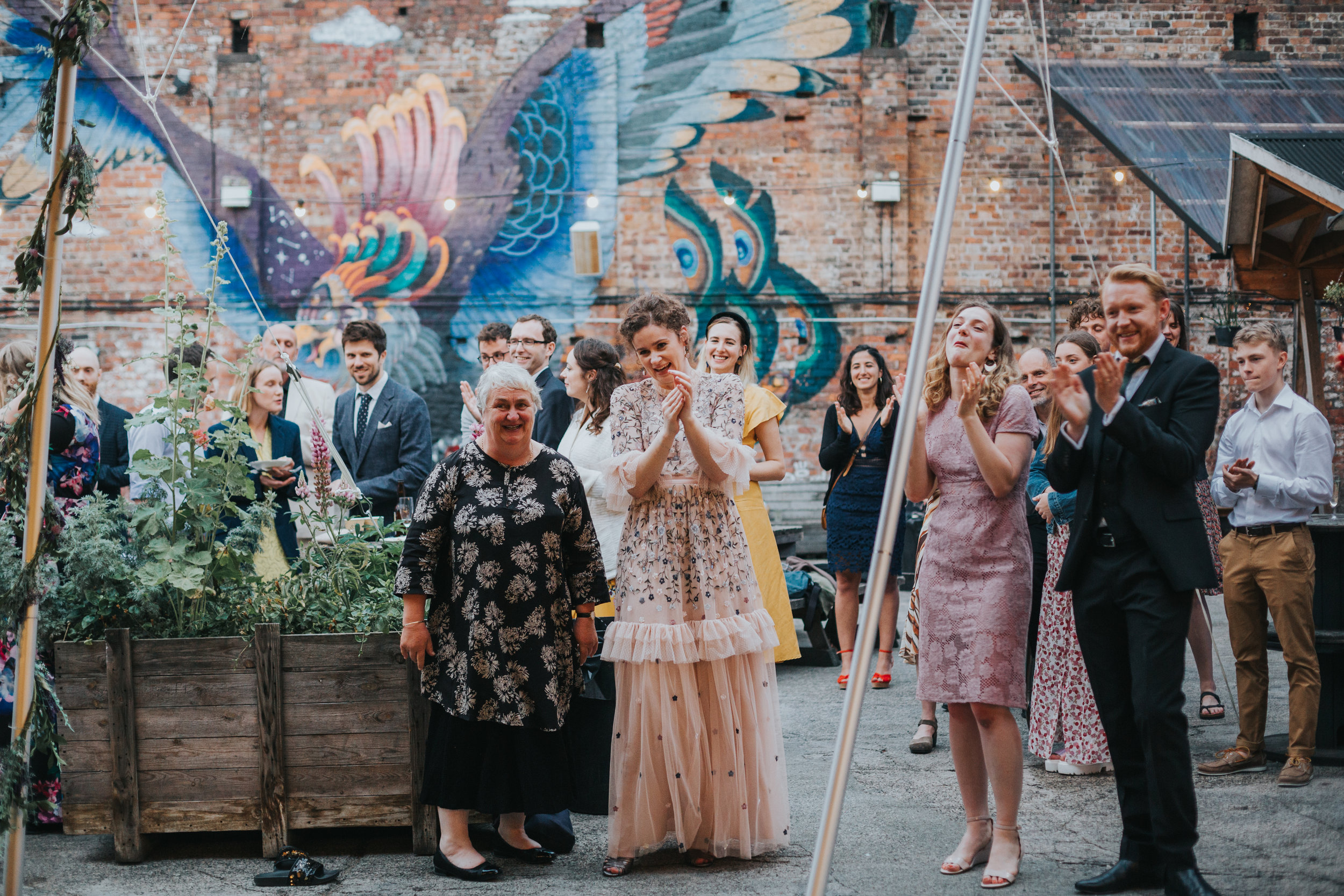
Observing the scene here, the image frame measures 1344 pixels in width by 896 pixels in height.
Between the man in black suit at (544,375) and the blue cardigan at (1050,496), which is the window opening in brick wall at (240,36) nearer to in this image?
the man in black suit at (544,375)

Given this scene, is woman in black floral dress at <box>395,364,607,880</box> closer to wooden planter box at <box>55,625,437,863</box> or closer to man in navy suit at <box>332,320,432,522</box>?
wooden planter box at <box>55,625,437,863</box>

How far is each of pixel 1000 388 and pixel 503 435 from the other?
1.61 m

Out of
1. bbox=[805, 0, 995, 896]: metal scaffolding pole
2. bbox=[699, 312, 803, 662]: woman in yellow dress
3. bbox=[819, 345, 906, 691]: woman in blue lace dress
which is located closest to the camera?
bbox=[805, 0, 995, 896]: metal scaffolding pole

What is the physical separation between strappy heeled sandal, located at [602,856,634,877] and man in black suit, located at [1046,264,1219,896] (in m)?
1.37

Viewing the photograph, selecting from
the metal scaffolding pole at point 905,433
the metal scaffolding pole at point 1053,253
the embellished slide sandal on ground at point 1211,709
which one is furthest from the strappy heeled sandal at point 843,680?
the metal scaffolding pole at point 1053,253

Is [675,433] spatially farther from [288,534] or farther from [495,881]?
[288,534]

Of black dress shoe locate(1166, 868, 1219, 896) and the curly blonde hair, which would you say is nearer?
black dress shoe locate(1166, 868, 1219, 896)

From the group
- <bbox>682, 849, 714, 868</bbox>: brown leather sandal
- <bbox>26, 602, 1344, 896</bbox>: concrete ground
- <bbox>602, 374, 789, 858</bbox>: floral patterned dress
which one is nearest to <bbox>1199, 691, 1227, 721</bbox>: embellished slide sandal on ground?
<bbox>26, 602, 1344, 896</bbox>: concrete ground

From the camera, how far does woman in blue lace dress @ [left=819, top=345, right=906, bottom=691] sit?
6.00m

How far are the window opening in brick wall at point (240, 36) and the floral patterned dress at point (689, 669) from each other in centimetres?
1021

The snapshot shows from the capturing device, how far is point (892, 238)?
1161 cm

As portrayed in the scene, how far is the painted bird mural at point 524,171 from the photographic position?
11.6 m

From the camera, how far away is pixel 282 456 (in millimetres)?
4949

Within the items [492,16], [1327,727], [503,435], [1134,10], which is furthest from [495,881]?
[1134,10]
